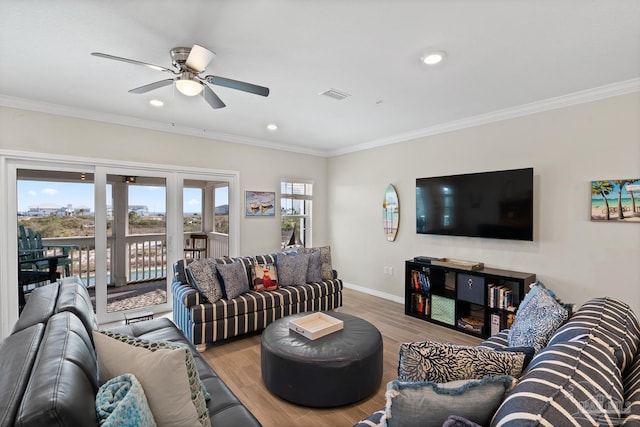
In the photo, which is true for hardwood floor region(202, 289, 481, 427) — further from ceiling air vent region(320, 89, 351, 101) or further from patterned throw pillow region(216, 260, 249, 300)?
ceiling air vent region(320, 89, 351, 101)

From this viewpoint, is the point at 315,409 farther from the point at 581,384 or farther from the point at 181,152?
the point at 181,152

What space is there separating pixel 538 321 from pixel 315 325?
5.39 feet

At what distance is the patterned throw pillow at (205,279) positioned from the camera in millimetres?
3150

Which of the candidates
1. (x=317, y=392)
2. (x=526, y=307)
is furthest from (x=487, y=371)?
(x=317, y=392)

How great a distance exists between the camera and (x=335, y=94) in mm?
3086

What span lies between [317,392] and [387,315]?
7.32 ft

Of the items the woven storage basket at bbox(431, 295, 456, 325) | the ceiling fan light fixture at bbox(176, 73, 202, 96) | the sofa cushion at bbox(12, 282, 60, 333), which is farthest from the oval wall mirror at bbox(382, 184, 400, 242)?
the sofa cushion at bbox(12, 282, 60, 333)

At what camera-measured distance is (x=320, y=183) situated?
6000 millimetres

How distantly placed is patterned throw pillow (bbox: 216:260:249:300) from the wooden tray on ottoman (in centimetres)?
97

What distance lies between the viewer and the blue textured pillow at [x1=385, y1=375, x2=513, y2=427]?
98 centimetres

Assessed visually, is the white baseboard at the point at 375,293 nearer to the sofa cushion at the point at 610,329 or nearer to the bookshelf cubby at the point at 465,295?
the bookshelf cubby at the point at 465,295

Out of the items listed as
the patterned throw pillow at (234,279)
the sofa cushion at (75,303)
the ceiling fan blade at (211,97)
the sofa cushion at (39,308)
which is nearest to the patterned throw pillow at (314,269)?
the patterned throw pillow at (234,279)

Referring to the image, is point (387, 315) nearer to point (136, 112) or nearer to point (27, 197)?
point (136, 112)

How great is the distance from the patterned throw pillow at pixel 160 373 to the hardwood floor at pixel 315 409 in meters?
1.05
